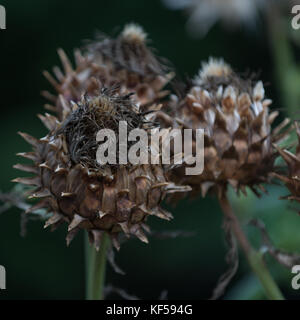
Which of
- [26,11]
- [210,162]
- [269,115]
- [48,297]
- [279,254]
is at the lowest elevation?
[48,297]

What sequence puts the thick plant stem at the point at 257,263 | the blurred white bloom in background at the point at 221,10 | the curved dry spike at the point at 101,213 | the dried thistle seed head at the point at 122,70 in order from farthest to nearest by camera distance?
the blurred white bloom in background at the point at 221,10 < the dried thistle seed head at the point at 122,70 < the thick plant stem at the point at 257,263 < the curved dry spike at the point at 101,213

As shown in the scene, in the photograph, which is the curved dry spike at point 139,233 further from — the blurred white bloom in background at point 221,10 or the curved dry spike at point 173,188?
the blurred white bloom in background at point 221,10

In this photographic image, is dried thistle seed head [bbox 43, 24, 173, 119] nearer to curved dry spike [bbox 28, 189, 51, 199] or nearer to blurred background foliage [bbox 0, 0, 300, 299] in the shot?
curved dry spike [bbox 28, 189, 51, 199]

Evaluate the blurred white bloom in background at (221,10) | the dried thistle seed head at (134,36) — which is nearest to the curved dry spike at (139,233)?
the dried thistle seed head at (134,36)

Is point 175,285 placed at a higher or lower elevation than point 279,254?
lower

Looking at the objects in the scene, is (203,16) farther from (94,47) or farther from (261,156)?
(261,156)
